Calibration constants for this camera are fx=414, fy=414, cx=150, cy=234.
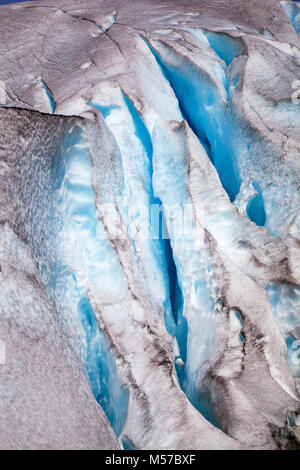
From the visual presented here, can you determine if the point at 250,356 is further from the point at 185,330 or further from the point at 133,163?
the point at 133,163

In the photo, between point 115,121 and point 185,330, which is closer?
point 185,330

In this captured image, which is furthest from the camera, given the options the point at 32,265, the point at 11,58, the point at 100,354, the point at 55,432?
the point at 11,58

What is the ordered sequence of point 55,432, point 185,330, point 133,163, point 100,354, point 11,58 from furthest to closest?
point 11,58, point 133,163, point 185,330, point 100,354, point 55,432

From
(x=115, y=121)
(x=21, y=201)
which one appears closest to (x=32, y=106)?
(x=115, y=121)

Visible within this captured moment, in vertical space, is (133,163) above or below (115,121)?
below

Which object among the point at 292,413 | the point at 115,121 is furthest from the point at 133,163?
the point at 292,413

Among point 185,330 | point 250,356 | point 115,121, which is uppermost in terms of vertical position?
point 115,121
